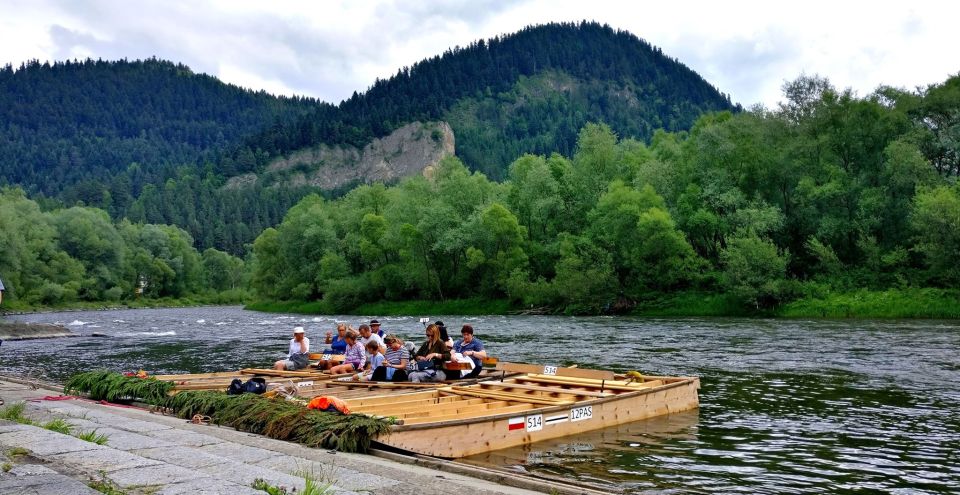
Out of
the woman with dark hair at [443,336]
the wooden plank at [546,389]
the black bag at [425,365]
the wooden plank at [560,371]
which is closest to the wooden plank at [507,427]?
the wooden plank at [546,389]

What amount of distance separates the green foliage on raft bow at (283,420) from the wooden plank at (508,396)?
14.8 feet

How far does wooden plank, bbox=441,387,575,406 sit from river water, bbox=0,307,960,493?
1208 mm

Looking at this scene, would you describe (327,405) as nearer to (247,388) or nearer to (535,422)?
(247,388)

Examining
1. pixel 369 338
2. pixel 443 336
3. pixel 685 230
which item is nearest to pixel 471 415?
pixel 443 336

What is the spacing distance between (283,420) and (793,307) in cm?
5078

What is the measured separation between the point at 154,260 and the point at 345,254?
60036 millimetres

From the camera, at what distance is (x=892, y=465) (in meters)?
12.3

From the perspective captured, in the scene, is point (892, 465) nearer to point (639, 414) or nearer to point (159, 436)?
point (639, 414)

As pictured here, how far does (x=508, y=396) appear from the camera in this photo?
1645 cm

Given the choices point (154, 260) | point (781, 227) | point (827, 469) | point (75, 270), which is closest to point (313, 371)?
point (827, 469)

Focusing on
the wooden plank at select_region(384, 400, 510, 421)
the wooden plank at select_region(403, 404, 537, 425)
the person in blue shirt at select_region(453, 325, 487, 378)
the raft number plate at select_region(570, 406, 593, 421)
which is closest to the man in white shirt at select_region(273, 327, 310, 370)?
the person in blue shirt at select_region(453, 325, 487, 378)

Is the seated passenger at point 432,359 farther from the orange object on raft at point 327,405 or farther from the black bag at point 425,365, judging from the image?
the orange object on raft at point 327,405

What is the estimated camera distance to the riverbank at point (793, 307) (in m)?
50.2

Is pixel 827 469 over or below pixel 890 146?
below
